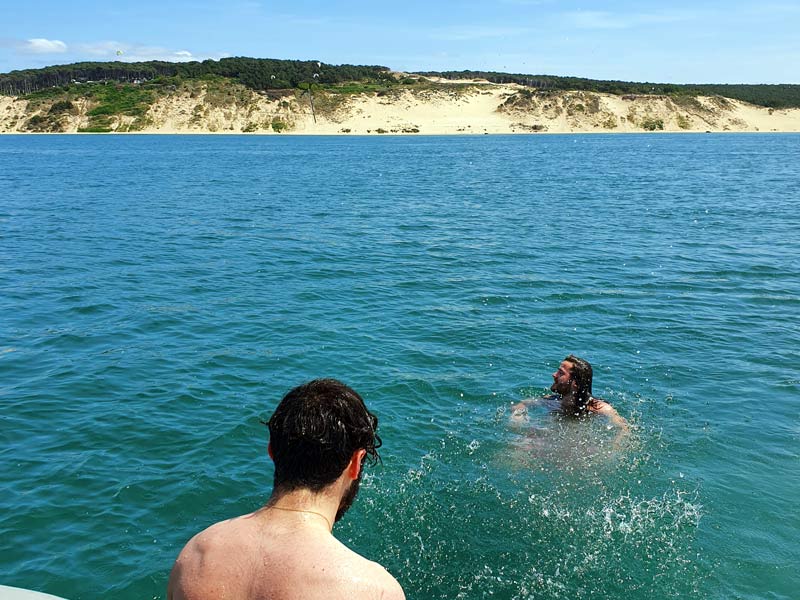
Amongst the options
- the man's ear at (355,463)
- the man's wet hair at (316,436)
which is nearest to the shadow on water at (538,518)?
the man's ear at (355,463)

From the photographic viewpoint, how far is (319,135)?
12781 cm

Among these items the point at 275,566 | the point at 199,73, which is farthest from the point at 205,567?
the point at 199,73

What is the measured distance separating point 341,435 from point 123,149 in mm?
88900

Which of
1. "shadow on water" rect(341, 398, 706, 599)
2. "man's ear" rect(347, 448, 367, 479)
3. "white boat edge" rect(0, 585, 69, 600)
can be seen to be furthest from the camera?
"shadow on water" rect(341, 398, 706, 599)

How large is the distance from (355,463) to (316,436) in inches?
10.6

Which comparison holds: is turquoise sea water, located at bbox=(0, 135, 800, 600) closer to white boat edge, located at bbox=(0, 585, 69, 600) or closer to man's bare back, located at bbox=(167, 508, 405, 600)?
white boat edge, located at bbox=(0, 585, 69, 600)

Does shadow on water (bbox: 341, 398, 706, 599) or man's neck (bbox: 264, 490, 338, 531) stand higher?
man's neck (bbox: 264, 490, 338, 531)

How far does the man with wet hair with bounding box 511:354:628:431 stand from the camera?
10734 millimetres

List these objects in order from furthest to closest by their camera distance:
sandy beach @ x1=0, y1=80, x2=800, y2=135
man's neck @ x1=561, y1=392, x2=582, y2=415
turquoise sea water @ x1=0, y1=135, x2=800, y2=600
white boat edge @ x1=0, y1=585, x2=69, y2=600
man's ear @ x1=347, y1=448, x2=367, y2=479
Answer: sandy beach @ x1=0, y1=80, x2=800, y2=135, man's neck @ x1=561, y1=392, x2=582, y2=415, turquoise sea water @ x1=0, y1=135, x2=800, y2=600, white boat edge @ x1=0, y1=585, x2=69, y2=600, man's ear @ x1=347, y1=448, x2=367, y2=479

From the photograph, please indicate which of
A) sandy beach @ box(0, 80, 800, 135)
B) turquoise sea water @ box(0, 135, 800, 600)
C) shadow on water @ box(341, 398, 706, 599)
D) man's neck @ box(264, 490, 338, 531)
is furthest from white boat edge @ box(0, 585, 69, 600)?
sandy beach @ box(0, 80, 800, 135)

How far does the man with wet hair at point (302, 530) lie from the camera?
9.30ft

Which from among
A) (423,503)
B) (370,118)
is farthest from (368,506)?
(370,118)

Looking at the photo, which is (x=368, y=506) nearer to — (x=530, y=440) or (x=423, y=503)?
(x=423, y=503)

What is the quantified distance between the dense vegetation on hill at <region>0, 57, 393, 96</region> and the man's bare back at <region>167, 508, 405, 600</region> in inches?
5846
